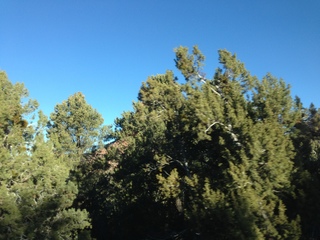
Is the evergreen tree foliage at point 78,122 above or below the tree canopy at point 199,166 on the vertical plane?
above

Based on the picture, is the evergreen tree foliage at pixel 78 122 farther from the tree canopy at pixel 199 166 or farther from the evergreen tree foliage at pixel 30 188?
the evergreen tree foliage at pixel 30 188

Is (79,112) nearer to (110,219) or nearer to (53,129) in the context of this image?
(53,129)

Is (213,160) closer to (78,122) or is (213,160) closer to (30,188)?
(30,188)

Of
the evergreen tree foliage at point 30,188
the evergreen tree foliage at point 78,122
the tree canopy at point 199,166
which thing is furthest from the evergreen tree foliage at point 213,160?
the evergreen tree foliage at point 78,122

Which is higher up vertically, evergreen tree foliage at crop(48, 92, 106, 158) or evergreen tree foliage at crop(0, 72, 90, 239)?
evergreen tree foliage at crop(48, 92, 106, 158)

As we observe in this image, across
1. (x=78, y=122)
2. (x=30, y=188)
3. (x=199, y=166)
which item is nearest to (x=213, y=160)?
(x=199, y=166)

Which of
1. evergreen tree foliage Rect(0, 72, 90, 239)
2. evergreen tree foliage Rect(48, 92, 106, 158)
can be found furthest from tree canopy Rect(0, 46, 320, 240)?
evergreen tree foliage Rect(48, 92, 106, 158)

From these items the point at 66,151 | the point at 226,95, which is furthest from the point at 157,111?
the point at 66,151

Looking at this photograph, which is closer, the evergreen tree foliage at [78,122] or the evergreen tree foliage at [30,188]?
the evergreen tree foliage at [30,188]

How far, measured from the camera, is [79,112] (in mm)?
39031

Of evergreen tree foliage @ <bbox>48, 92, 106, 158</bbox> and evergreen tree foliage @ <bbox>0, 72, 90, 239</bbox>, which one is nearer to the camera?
evergreen tree foliage @ <bbox>0, 72, 90, 239</bbox>

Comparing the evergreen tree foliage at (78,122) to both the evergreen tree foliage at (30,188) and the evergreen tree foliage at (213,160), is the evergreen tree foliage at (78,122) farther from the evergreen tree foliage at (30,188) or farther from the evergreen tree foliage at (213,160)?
the evergreen tree foliage at (30,188)

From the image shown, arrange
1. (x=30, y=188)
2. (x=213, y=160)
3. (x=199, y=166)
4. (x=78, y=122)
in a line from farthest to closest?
(x=78, y=122)
(x=199, y=166)
(x=213, y=160)
(x=30, y=188)

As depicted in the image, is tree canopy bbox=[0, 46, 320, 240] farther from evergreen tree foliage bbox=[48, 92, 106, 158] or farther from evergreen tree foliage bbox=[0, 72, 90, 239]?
evergreen tree foliage bbox=[48, 92, 106, 158]
